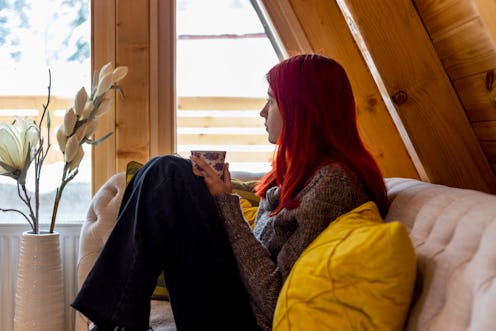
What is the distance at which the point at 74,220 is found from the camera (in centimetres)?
241

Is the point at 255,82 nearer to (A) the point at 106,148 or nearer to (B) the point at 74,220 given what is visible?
(A) the point at 106,148

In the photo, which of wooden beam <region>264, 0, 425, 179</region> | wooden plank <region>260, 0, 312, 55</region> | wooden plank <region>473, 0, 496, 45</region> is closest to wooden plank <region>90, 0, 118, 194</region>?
wooden plank <region>260, 0, 312, 55</region>

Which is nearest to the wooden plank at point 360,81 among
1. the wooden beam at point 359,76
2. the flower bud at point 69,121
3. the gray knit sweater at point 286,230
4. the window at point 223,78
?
the wooden beam at point 359,76

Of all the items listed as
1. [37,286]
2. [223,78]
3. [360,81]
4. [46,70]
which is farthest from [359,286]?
[46,70]

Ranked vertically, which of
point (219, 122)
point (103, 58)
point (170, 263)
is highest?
point (103, 58)

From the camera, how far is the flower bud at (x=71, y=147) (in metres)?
1.97

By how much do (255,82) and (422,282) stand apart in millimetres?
1611

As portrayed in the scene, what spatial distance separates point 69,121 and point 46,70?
593 millimetres

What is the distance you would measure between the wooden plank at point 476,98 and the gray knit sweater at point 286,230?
1.30ft

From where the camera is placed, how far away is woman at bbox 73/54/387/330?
1260 millimetres

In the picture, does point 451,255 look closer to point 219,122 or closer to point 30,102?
point 219,122

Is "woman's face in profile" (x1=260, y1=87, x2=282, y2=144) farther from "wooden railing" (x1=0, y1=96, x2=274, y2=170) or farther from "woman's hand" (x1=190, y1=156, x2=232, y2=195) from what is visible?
"wooden railing" (x1=0, y1=96, x2=274, y2=170)

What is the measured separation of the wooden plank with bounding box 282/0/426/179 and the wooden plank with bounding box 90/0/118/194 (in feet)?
2.63

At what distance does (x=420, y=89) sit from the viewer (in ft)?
4.96
